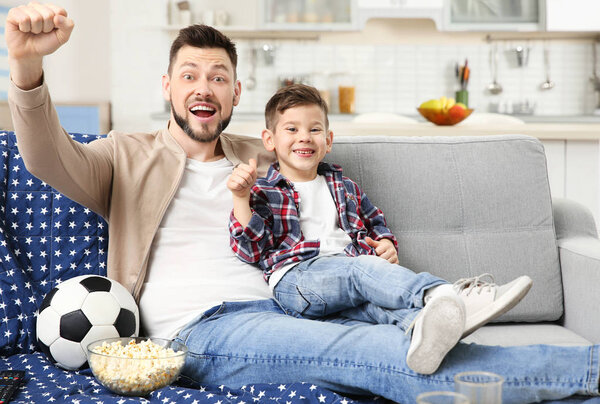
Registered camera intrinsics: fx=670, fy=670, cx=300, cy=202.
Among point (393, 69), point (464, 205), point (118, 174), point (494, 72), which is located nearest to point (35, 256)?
point (118, 174)

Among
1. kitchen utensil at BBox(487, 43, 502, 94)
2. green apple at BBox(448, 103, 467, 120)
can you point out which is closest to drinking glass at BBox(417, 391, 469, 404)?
green apple at BBox(448, 103, 467, 120)

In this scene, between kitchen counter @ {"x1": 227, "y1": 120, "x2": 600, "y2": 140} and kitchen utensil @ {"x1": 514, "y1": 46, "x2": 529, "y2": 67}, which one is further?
kitchen utensil @ {"x1": 514, "y1": 46, "x2": 529, "y2": 67}

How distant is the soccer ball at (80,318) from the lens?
152 centimetres

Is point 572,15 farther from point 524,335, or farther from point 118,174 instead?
point 118,174

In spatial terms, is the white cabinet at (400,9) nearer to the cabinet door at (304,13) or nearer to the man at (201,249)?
the cabinet door at (304,13)

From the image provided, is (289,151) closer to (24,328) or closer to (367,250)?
(367,250)

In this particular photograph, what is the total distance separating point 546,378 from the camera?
1.27 m

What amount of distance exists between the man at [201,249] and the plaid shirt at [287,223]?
69 millimetres

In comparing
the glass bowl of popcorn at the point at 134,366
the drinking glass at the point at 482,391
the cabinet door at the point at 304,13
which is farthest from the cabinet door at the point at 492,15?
the drinking glass at the point at 482,391

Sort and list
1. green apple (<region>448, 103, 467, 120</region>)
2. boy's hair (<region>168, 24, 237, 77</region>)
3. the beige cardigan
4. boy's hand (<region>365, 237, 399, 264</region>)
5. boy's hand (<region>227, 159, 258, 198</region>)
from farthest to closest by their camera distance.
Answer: green apple (<region>448, 103, 467, 120</region>) < boy's hair (<region>168, 24, 237, 77</region>) < boy's hand (<region>365, 237, 399, 264</region>) < boy's hand (<region>227, 159, 258, 198</region>) < the beige cardigan

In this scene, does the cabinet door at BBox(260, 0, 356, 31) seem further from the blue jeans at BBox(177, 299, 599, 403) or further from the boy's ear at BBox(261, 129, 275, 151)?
the blue jeans at BBox(177, 299, 599, 403)

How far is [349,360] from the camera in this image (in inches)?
53.9

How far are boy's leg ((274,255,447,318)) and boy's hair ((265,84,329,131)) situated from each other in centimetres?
45

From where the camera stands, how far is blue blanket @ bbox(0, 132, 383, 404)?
5.01 feet
